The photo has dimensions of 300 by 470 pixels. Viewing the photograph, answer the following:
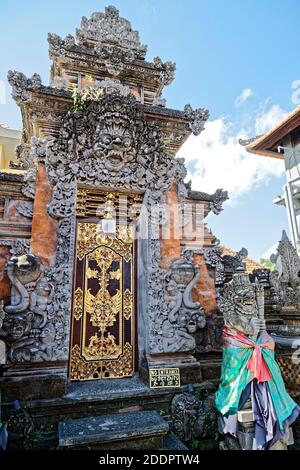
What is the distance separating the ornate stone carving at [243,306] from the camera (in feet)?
12.6

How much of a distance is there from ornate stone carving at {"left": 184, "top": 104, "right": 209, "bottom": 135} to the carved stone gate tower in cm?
2

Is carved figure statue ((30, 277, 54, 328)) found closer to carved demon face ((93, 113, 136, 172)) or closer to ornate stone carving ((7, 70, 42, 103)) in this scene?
carved demon face ((93, 113, 136, 172))

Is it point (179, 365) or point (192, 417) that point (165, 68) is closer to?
point (179, 365)

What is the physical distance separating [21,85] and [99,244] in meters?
3.40

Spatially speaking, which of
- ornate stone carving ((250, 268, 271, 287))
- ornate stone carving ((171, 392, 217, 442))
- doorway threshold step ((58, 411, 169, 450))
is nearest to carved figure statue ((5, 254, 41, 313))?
doorway threshold step ((58, 411, 169, 450))

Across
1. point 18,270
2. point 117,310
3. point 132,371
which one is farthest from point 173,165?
point 132,371

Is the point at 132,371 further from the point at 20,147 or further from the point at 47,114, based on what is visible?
the point at 20,147

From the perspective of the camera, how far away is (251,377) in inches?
143

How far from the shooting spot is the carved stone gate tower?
4281 millimetres

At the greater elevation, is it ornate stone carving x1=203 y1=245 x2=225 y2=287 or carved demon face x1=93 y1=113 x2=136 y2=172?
carved demon face x1=93 y1=113 x2=136 y2=172

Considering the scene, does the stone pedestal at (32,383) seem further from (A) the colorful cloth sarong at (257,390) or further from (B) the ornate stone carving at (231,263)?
(B) the ornate stone carving at (231,263)

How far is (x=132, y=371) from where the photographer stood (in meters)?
4.88

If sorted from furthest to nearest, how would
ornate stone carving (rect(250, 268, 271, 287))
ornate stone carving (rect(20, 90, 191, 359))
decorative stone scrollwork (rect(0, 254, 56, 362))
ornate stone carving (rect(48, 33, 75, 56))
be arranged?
1. ornate stone carving (rect(48, 33, 75, 56))
2. ornate stone carving (rect(250, 268, 271, 287))
3. ornate stone carving (rect(20, 90, 191, 359))
4. decorative stone scrollwork (rect(0, 254, 56, 362))

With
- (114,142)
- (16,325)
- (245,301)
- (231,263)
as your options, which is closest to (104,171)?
(114,142)
